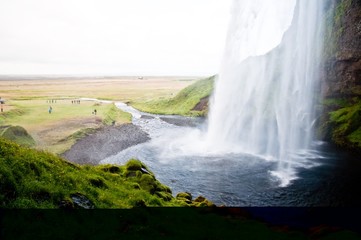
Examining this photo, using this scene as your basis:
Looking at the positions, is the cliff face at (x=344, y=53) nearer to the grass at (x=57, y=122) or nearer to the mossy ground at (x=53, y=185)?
the grass at (x=57, y=122)

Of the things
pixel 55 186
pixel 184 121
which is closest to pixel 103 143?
pixel 184 121

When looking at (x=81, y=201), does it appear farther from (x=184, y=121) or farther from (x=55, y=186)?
(x=184, y=121)

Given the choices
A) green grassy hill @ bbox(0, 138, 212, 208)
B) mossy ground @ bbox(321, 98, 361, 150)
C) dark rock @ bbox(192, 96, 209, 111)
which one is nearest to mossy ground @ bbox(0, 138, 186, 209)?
green grassy hill @ bbox(0, 138, 212, 208)

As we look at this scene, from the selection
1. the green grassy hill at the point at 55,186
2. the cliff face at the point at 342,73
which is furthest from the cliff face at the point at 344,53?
the green grassy hill at the point at 55,186

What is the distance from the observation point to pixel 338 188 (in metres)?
31.9

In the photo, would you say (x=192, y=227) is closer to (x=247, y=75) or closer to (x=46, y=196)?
(x=46, y=196)

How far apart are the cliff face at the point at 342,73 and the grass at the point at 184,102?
42.4m

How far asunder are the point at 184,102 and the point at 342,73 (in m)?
59.5

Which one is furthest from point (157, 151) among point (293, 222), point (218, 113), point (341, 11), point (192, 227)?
point (341, 11)

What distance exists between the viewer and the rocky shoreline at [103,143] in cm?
4549

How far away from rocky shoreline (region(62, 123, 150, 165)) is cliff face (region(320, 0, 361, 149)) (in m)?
36.2

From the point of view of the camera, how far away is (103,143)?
5453 centimetres

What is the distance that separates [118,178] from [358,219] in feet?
67.3

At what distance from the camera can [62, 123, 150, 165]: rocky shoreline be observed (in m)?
45.5
